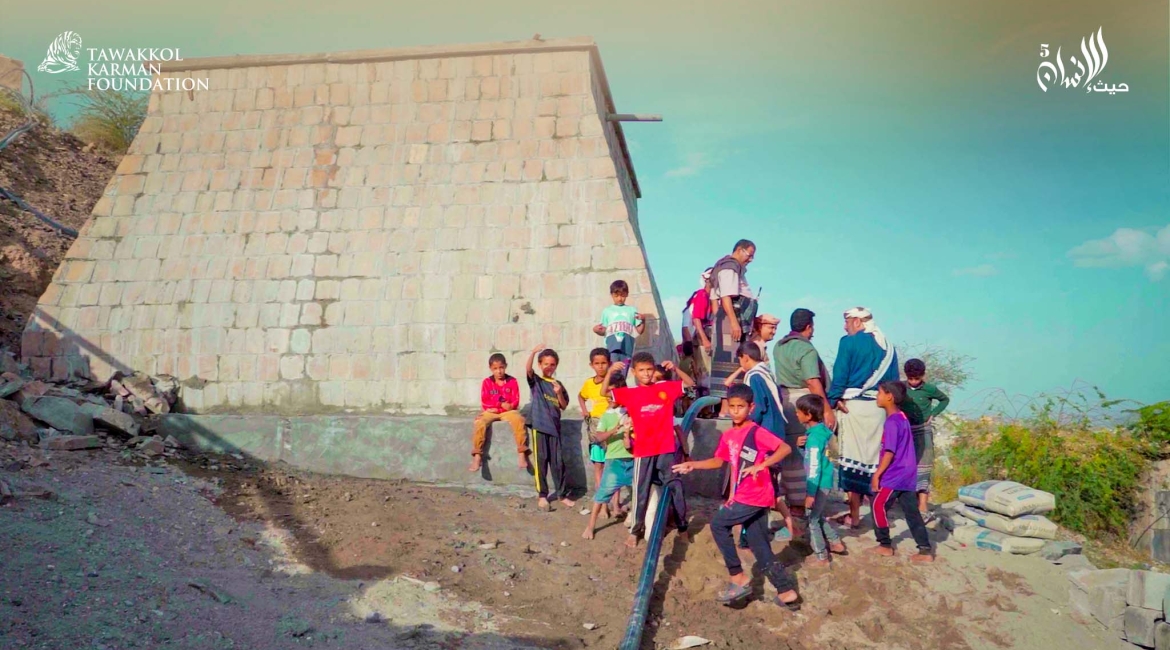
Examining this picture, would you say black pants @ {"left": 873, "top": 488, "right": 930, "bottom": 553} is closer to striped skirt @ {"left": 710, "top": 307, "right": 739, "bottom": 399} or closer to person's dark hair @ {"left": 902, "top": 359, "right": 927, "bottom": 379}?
person's dark hair @ {"left": 902, "top": 359, "right": 927, "bottom": 379}

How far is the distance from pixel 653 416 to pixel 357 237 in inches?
182

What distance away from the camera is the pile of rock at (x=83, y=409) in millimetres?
7327

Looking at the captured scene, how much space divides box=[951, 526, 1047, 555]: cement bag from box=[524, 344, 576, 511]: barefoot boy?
3623mm

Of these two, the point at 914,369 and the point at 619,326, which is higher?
the point at 619,326

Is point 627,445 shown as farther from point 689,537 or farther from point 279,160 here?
point 279,160

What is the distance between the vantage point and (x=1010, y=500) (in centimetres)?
668

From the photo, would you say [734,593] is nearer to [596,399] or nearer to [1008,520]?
[596,399]

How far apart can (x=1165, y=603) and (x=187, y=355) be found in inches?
372

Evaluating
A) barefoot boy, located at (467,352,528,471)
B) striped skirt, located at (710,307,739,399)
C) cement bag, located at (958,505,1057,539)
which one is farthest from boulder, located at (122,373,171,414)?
cement bag, located at (958,505,1057,539)

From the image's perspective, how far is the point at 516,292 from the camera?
8.45 meters

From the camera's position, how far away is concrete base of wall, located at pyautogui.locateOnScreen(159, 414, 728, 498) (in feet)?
25.3

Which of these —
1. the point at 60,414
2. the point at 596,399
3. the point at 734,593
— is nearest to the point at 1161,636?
the point at 734,593

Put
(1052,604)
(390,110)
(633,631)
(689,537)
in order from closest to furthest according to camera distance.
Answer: (633,631) < (1052,604) < (689,537) < (390,110)

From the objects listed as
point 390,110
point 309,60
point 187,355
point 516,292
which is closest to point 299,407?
point 187,355
